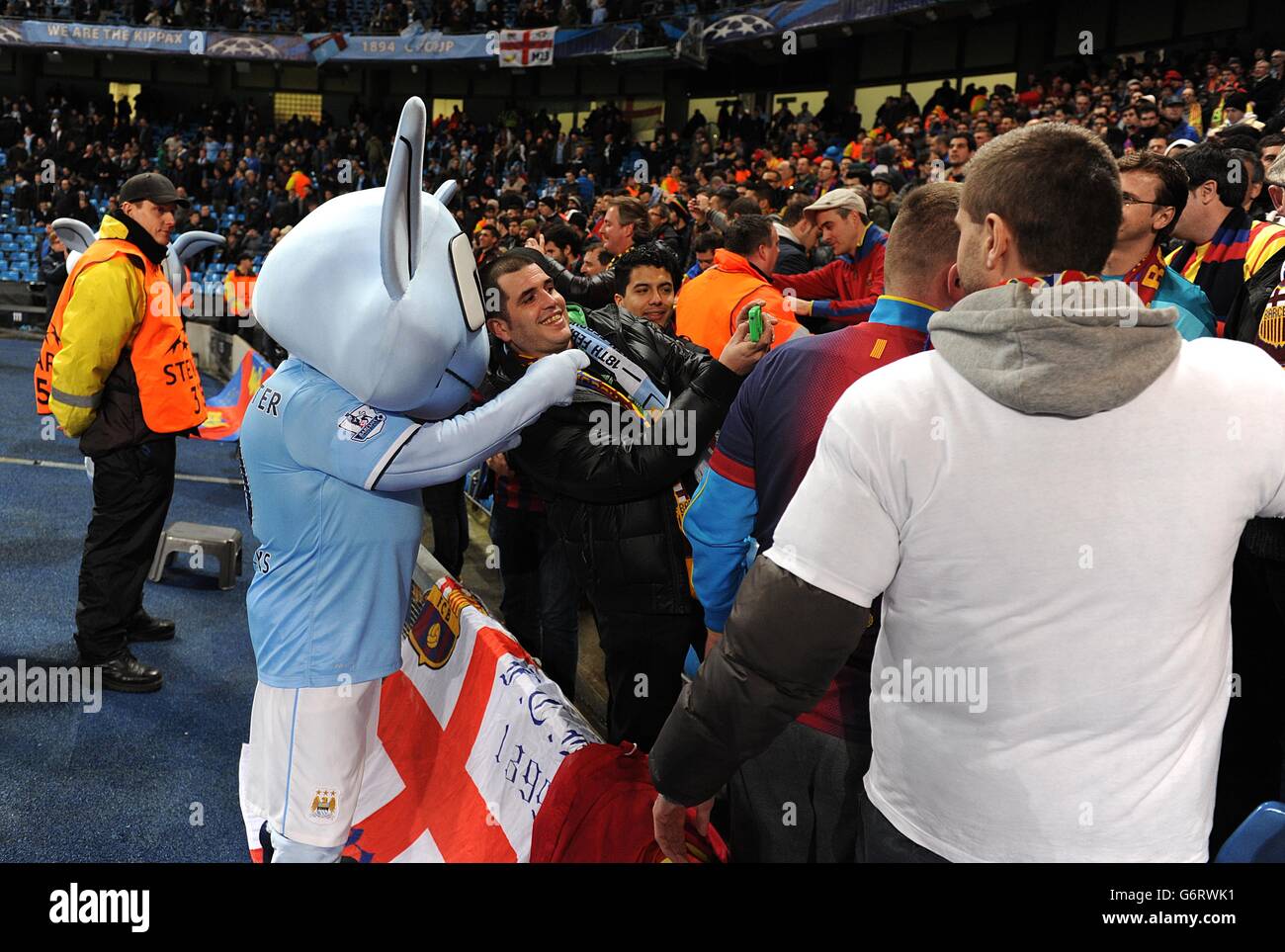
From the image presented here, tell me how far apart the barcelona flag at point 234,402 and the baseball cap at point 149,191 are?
336 cm

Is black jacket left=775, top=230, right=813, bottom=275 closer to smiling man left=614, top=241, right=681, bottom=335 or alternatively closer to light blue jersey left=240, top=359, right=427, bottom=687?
smiling man left=614, top=241, right=681, bottom=335

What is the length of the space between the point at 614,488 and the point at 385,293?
80cm

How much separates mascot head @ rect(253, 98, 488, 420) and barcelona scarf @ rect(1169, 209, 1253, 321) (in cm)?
323

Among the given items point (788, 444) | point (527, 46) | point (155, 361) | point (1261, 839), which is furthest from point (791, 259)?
point (527, 46)

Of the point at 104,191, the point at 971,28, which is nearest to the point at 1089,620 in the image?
the point at 971,28

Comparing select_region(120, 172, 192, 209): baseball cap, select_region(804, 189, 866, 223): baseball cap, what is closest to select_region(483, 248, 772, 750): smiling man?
select_region(120, 172, 192, 209): baseball cap

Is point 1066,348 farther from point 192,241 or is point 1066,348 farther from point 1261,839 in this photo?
point 192,241

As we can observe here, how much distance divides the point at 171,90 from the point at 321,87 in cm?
461

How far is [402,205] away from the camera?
8.04 ft

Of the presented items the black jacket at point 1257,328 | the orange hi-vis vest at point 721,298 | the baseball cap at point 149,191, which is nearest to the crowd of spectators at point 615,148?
the orange hi-vis vest at point 721,298

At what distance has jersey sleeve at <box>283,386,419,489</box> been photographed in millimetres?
2547

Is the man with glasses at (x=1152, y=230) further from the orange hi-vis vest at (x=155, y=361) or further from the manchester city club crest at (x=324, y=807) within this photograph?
the orange hi-vis vest at (x=155, y=361)

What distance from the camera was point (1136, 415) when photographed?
1.47 meters

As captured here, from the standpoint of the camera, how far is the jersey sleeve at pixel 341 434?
255 cm
